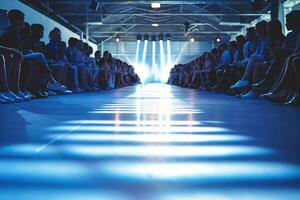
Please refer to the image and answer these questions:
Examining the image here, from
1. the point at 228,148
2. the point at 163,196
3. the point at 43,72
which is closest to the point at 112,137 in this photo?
the point at 228,148

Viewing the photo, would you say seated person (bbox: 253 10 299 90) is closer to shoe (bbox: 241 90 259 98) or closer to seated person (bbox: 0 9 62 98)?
shoe (bbox: 241 90 259 98)

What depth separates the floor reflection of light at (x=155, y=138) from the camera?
5.01ft

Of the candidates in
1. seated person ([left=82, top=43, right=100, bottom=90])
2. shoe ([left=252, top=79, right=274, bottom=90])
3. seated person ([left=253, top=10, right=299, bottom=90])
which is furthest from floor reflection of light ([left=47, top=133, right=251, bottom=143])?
seated person ([left=82, top=43, right=100, bottom=90])

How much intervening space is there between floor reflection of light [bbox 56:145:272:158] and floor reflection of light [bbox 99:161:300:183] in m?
0.13

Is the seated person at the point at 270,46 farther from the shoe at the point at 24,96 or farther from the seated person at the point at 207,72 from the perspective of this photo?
the seated person at the point at 207,72

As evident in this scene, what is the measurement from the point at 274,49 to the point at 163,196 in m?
3.75

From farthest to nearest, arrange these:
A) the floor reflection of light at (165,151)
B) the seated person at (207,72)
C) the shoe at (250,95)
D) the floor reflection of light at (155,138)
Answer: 1. the seated person at (207,72)
2. the shoe at (250,95)
3. the floor reflection of light at (155,138)
4. the floor reflection of light at (165,151)

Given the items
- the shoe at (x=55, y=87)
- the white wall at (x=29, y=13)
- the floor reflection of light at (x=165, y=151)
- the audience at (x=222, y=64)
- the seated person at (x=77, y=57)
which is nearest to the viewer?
the floor reflection of light at (x=165, y=151)

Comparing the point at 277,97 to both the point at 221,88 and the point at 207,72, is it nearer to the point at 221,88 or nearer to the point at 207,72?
the point at 221,88

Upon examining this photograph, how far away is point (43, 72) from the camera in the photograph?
5.26 m

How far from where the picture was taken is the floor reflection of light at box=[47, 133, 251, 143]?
1.53 m

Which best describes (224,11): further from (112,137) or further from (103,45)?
(112,137)

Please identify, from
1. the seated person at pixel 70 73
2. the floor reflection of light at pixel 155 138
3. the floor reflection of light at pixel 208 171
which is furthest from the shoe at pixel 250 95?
Result: the floor reflection of light at pixel 208 171

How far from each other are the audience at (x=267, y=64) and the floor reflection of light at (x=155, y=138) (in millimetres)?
2253
